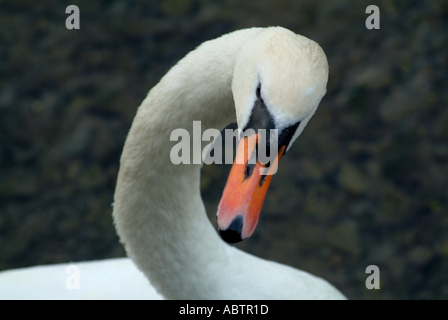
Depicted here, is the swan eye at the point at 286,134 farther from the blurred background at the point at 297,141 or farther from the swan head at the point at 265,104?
the blurred background at the point at 297,141

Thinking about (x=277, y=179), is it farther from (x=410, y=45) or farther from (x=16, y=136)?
(x=16, y=136)

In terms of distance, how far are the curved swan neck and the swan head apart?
13cm

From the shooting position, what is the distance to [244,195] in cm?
115

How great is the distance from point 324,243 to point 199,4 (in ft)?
7.18

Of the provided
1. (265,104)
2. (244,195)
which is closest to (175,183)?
(244,195)

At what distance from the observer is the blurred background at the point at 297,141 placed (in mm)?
3225

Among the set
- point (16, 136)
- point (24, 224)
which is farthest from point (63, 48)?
point (24, 224)

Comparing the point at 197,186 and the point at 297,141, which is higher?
the point at 297,141

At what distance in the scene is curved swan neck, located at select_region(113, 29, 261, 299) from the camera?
1313 mm

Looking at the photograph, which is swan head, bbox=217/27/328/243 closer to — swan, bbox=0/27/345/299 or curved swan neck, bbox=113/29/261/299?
swan, bbox=0/27/345/299

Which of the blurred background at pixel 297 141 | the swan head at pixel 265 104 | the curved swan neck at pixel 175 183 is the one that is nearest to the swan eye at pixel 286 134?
the swan head at pixel 265 104

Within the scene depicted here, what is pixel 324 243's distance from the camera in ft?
10.6

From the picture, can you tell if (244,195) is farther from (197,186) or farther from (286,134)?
(197,186)

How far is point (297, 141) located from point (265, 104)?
2.52 metres
